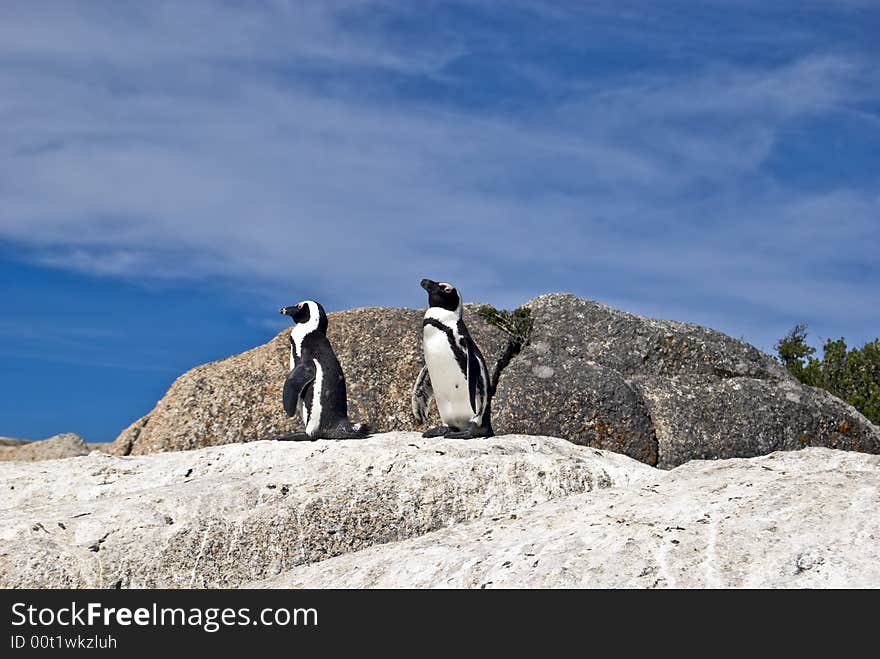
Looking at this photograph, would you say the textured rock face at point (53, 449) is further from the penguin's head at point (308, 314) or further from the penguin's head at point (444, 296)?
the penguin's head at point (444, 296)

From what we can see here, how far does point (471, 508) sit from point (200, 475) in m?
3.68

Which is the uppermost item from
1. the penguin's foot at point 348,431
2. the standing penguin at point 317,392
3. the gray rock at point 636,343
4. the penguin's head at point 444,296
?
the gray rock at point 636,343

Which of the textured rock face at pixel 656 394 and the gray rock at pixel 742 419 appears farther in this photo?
the gray rock at pixel 742 419

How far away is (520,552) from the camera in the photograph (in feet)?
22.6

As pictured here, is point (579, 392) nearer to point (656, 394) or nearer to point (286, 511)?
point (656, 394)

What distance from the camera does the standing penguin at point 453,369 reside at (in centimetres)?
1095

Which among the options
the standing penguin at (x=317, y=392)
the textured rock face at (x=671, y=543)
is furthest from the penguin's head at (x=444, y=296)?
the textured rock face at (x=671, y=543)

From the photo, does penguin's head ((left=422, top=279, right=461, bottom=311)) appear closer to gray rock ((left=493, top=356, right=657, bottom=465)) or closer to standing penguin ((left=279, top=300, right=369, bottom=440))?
standing penguin ((left=279, top=300, right=369, bottom=440))

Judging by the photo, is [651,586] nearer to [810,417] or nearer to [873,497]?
[873,497]

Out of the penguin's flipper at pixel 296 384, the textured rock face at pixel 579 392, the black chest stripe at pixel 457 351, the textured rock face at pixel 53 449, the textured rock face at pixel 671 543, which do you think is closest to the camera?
the textured rock face at pixel 671 543

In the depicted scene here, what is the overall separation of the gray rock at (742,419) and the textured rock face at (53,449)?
9.33m

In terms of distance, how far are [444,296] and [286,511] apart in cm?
350
